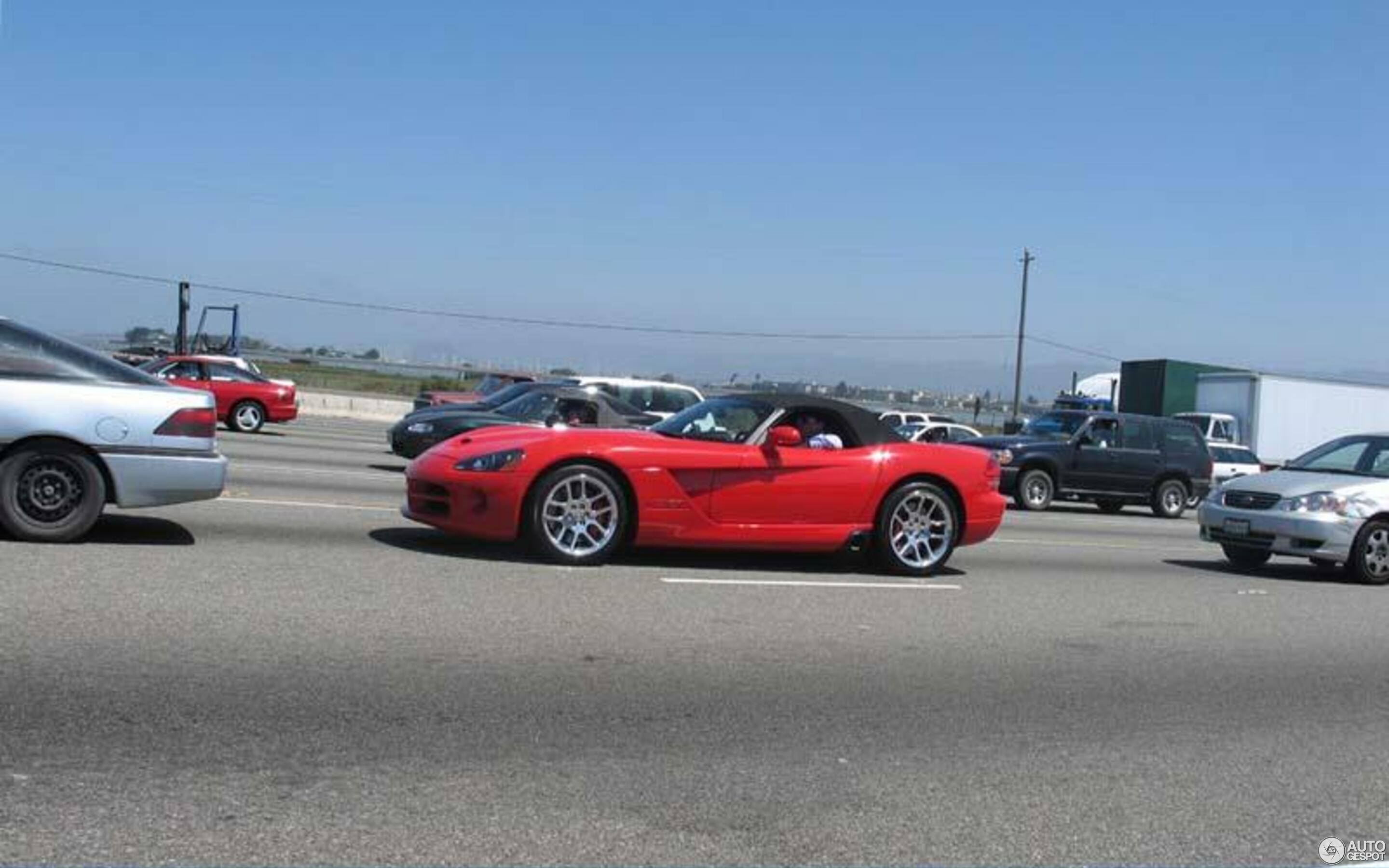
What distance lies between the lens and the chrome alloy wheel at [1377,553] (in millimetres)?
12391

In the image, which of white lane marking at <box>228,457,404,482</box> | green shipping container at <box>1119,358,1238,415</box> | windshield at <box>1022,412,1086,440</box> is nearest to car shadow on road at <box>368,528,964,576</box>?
white lane marking at <box>228,457,404,482</box>

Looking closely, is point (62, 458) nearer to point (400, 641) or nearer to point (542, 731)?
point (400, 641)

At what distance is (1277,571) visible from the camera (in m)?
13.3

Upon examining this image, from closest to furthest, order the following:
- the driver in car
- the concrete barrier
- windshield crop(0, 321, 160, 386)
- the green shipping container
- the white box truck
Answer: windshield crop(0, 321, 160, 386) → the driver in car → the white box truck → the concrete barrier → the green shipping container

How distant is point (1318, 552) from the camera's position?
1230 centimetres

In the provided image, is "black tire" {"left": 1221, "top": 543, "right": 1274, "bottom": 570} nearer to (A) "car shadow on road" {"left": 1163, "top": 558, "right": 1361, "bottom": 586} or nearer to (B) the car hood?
(A) "car shadow on road" {"left": 1163, "top": 558, "right": 1361, "bottom": 586}

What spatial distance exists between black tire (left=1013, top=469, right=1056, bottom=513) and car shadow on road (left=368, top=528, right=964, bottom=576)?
36.0 ft

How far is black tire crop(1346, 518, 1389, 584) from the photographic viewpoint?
40.6 feet

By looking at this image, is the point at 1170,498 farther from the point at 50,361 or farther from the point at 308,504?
the point at 50,361

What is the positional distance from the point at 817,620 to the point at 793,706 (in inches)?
86.3

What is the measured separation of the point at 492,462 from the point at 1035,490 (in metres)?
14.4

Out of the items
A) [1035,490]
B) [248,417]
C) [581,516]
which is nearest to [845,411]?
[581,516]

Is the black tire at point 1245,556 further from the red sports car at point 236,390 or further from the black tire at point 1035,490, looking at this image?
the red sports car at point 236,390

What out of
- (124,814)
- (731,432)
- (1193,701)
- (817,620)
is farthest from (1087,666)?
(124,814)
